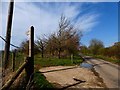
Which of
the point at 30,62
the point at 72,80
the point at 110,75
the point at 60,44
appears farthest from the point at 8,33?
the point at 60,44

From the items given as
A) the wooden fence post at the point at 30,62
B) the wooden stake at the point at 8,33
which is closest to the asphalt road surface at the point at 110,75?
the wooden fence post at the point at 30,62

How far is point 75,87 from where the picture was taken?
27.3ft

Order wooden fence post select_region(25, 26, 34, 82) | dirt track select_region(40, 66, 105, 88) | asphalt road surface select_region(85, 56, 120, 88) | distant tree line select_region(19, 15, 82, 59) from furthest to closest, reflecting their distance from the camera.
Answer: distant tree line select_region(19, 15, 82, 59) < asphalt road surface select_region(85, 56, 120, 88) < dirt track select_region(40, 66, 105, 88) < wooden fence post select_region(25, 26, 34, 82)

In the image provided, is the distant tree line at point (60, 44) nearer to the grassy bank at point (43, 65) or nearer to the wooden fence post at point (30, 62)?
the grassy bank at point (43, 65)

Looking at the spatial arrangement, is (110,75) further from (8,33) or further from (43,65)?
(43,65)

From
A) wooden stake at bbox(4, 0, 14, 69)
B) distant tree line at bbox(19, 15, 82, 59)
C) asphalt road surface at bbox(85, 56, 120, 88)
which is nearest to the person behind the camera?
asphalt road surface at bbox(85, 56, 120, 88)

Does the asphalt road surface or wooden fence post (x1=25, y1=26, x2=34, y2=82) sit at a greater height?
wooden fence post (x1=25, y1=26, x2=34, y2=82)

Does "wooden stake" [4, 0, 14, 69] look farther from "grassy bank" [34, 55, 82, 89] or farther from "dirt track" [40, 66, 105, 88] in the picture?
"dirt track" [40, 66, 105, 88]

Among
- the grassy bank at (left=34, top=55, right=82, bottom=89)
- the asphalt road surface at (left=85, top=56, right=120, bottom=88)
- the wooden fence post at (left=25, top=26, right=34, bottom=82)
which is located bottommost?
the asphalt road surface at (left=85, top=56, right=120, bottom=88)

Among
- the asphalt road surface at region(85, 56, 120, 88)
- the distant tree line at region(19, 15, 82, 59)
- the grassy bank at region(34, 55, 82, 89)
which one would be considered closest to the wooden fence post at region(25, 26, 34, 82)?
the grassy bank at region(34, 55, 82, 89)

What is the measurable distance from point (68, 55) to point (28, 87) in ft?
106

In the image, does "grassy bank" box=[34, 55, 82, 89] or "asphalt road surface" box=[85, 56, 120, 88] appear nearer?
"grassy bank" box=[34, 55, 82, 89]

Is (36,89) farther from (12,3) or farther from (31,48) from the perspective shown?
(12,3)

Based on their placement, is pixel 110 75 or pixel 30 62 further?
pixel 110 75
